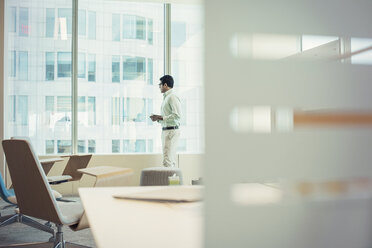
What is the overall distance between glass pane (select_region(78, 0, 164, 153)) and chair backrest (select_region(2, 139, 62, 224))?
4.48 m

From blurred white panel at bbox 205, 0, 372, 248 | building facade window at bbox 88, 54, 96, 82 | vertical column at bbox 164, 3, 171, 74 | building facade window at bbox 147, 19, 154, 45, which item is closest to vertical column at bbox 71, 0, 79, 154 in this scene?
building facade window at bbox 88, 54, 96, 82

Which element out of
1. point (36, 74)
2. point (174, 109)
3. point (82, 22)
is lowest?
point (174, 109)

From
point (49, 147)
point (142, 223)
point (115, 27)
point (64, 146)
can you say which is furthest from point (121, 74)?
point (142, 223)

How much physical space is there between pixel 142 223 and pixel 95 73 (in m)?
6.09

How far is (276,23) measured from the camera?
1.68 ft

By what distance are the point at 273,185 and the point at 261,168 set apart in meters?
0.03

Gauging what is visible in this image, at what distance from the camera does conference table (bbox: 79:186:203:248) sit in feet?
2.88

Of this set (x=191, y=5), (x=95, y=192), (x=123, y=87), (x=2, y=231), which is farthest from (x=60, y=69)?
(x=95, y=192)

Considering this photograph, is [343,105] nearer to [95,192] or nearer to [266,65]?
[266,65]

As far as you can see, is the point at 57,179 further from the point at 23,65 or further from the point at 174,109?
the point at 23,65

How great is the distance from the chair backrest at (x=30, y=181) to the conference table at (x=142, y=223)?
0.83 metres

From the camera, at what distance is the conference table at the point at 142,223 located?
0.88 metres

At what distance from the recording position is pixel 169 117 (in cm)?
605

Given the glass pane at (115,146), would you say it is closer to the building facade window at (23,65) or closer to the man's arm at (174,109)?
the man's arm at (174,109)
